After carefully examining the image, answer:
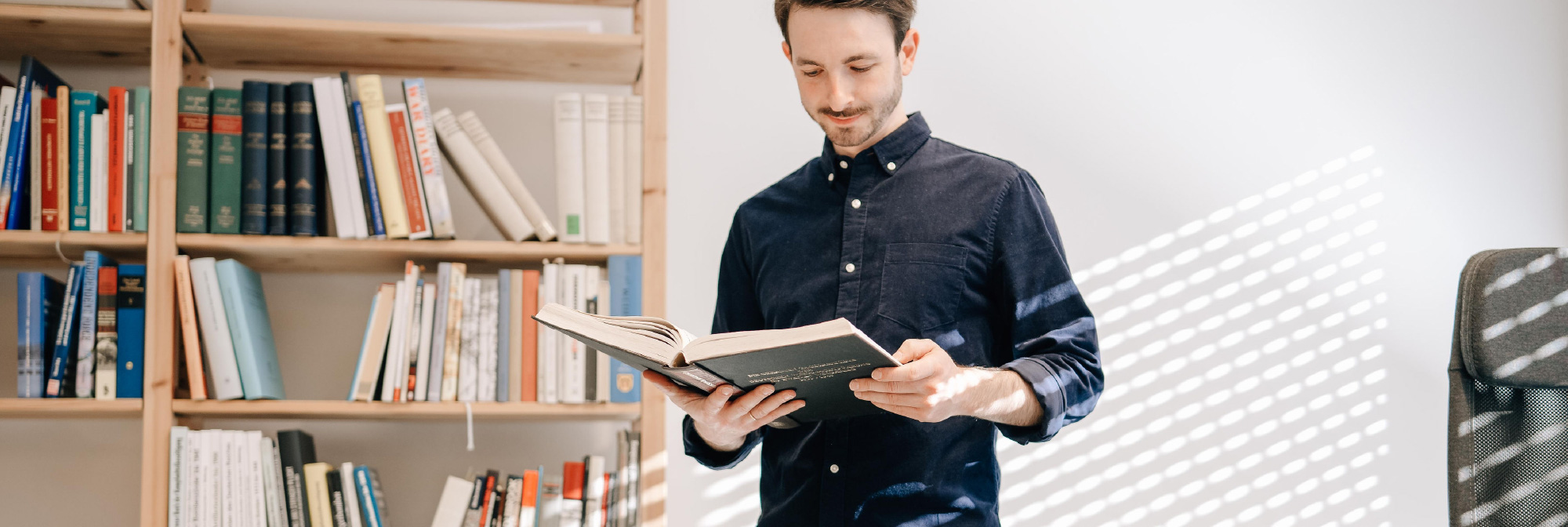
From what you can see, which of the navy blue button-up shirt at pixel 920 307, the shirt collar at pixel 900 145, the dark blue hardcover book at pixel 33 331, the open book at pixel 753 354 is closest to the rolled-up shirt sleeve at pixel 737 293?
the navy blue button-up shirt at pixel 920 307

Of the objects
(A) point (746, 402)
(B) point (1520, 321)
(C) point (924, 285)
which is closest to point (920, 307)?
(C) point (924, 285)

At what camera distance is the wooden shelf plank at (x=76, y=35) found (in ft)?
5.56

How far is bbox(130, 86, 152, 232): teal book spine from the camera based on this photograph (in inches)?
65.9

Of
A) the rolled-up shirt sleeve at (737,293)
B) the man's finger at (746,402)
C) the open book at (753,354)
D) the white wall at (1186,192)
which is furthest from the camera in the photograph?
the white wall at (1186,192)

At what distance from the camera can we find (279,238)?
171 cm

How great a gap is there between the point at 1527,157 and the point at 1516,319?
1.31 metres

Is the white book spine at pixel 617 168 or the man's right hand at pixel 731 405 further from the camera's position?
the white book spine at pixel 617 168

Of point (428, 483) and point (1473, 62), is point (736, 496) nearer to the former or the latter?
point (428, 483)

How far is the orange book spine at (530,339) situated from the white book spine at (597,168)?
0.40 ft

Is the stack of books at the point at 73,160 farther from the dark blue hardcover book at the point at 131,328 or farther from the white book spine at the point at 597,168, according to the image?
the white book spine at the point at 597,168

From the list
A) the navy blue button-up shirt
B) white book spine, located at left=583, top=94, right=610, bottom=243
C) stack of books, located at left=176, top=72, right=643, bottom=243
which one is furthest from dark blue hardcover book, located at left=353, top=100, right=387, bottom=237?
the navy blue button-up shirt

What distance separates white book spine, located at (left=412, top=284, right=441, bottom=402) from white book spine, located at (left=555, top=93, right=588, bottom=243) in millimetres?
227

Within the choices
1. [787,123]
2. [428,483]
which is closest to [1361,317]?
[787,123]

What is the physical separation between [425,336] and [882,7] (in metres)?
0.96
